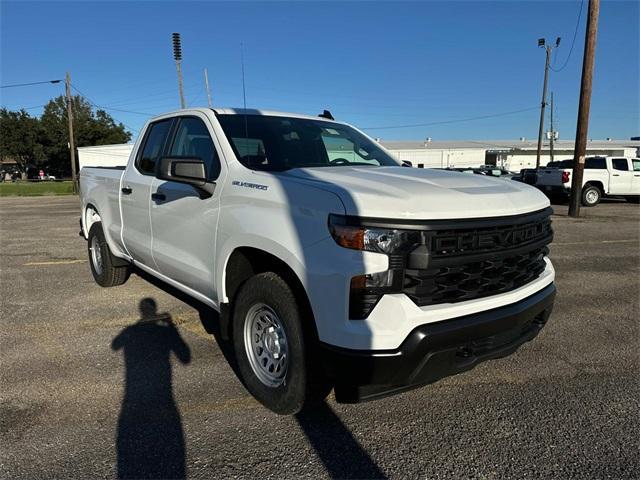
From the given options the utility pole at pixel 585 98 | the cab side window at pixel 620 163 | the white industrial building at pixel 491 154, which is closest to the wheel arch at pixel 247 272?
the utility pole at pixel 585 98

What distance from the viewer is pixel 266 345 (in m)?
2.99

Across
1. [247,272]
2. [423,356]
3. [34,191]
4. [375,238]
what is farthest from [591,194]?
[34,191]

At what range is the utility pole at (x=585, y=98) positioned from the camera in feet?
45.3

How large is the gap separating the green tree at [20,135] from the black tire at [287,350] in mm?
72763

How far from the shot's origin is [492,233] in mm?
2643

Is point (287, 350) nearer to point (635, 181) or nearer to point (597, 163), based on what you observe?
point (597, 163)

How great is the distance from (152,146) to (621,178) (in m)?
19.2

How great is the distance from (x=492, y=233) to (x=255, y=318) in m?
1.53

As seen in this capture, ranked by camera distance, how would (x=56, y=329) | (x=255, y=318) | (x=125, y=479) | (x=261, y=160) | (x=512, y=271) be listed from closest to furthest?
(x=125, y=479) → (x=512, y=271) → (x=255, y=318) → (x=261, y=160) → (x=56, y=329)

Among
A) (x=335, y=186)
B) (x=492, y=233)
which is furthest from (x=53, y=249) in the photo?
(x=492, y=233)

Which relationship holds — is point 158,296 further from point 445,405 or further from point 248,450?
point 445,405

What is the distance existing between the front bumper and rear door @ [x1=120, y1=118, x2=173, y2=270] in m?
2.53

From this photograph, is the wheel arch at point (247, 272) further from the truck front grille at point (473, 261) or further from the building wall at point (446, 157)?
the building wall at point (446, 157)

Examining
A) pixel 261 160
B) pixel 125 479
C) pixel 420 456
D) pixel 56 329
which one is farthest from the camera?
pixel 56 329
